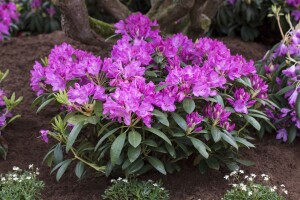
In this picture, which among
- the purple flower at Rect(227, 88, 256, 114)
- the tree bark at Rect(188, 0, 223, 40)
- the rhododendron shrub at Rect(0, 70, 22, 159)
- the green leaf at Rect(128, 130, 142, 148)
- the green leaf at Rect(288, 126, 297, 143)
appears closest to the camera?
the green leaf at Rect(128, 130, 142, 148)

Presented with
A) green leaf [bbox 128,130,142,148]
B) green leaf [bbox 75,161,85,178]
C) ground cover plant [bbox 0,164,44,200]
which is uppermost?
green leaf [bbox 128,130,142,148]

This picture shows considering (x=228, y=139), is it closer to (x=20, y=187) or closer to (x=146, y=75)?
(x=146, y=75)

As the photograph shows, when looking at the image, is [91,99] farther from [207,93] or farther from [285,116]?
[285,116]

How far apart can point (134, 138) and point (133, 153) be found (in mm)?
106

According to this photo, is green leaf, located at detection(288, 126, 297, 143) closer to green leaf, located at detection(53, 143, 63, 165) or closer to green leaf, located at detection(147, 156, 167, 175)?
green leaf, located at detection(147, 156, 167, 175)

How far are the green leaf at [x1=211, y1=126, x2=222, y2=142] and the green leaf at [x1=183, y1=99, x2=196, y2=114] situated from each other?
0.19 m

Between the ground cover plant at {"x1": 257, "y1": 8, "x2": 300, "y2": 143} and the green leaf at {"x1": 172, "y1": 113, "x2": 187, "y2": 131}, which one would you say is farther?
the ground cover plant at {"x1": 257, "y1": 8, "x2": 300, "y2": 143}

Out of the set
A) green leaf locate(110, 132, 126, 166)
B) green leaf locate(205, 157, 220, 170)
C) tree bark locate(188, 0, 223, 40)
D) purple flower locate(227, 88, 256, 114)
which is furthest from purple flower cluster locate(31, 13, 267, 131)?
tree bark locate(188, 0, 223, 40)

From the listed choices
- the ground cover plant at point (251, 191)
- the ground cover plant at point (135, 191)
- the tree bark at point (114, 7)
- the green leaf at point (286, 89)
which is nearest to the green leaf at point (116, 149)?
the ground cover plant at point (135, 191)

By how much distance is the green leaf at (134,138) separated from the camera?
2.71 metres

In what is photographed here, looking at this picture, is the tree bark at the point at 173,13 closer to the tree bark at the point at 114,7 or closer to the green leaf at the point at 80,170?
the tree bark at the point at 114,7

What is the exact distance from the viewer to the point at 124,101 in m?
2.71

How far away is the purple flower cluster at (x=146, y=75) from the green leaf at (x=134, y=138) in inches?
2.4

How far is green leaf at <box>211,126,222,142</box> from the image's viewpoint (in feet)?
9.62
